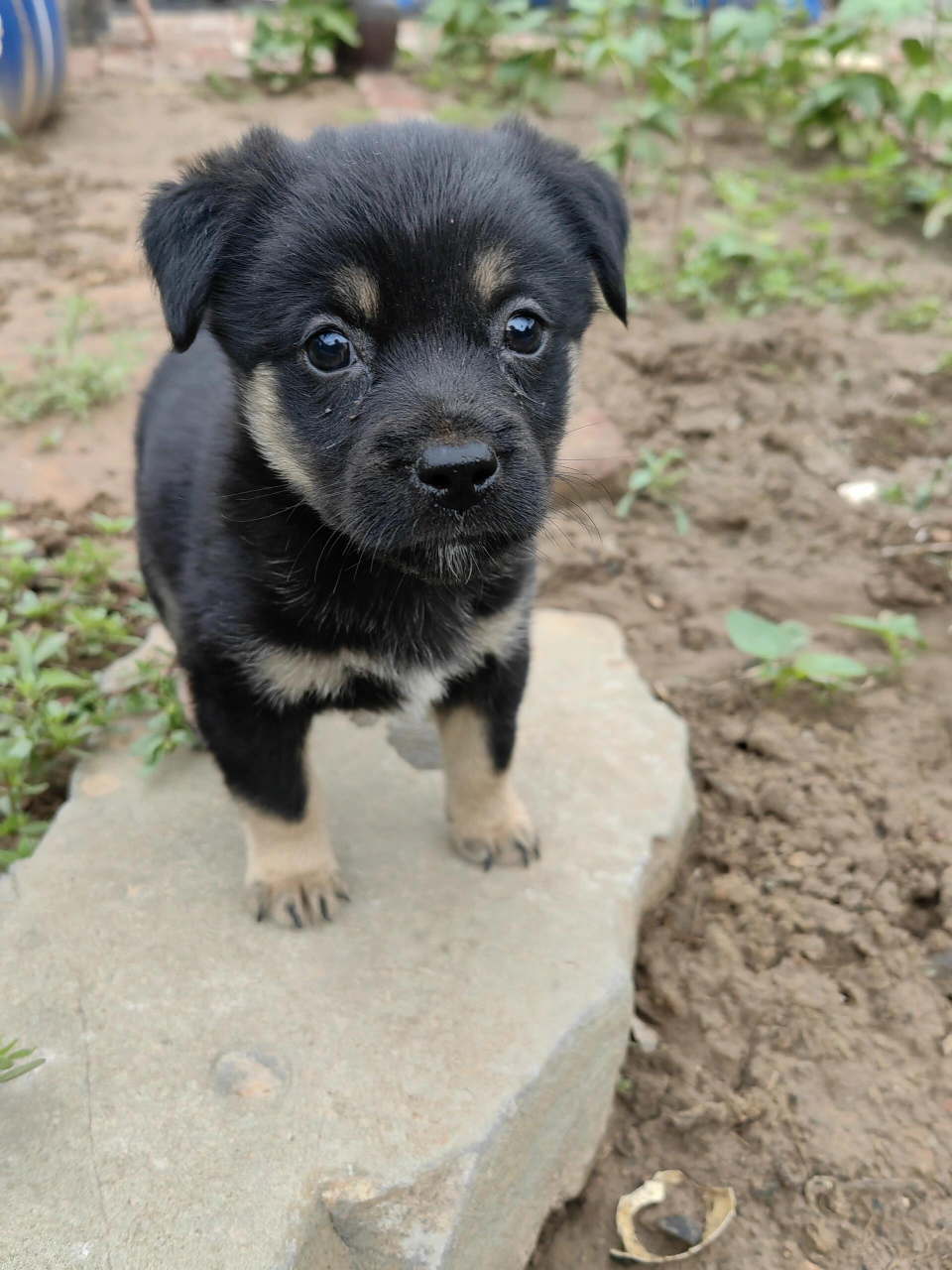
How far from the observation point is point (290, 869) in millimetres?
2578

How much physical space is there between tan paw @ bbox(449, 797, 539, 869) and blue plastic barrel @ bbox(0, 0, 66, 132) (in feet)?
23.2

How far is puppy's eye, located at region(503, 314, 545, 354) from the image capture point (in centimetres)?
225

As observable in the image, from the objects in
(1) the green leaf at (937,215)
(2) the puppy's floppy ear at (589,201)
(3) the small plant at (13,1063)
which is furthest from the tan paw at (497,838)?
(1) the green leaf at (937,215)

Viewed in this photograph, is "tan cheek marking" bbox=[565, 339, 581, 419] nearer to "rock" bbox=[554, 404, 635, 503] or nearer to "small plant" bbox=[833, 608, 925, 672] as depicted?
"small plant" bbox=[833, 608, 925, 672]

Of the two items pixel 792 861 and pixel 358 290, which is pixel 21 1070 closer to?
pixel 358 290

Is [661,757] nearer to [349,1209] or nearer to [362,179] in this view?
[349,1209]

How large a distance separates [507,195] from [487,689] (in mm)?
1121

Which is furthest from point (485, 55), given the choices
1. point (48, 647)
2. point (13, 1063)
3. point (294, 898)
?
point (13, 1063)

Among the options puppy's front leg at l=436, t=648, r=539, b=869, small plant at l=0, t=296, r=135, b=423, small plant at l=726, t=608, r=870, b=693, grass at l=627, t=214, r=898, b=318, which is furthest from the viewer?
grass at l=627, t=214, r=898, b=318

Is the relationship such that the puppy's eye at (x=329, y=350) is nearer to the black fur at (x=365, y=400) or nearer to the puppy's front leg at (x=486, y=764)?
the black fur at (x=365, y=400)

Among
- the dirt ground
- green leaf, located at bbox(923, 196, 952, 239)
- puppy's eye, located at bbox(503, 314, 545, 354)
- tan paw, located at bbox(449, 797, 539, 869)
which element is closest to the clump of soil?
the dirt ground

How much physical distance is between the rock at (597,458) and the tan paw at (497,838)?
191 centimetres

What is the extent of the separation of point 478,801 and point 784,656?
4.39ft

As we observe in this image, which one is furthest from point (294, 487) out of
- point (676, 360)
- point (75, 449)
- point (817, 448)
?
point (676, 360)
